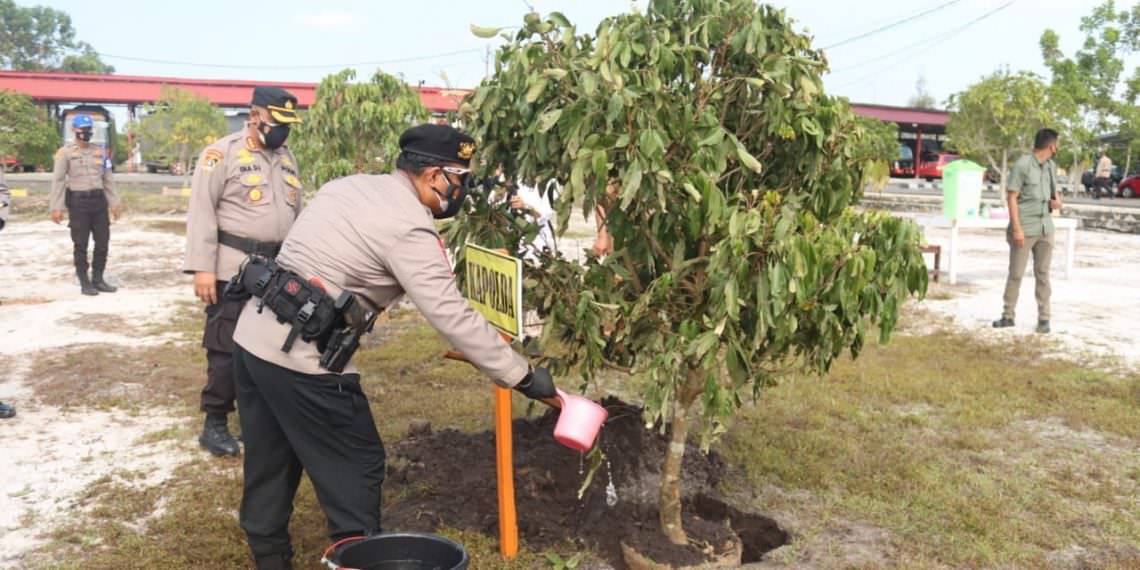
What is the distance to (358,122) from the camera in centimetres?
867

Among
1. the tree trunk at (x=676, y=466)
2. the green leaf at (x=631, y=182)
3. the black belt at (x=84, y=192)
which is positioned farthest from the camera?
the black belt at (x=84, y=192)

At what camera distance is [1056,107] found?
24234mm

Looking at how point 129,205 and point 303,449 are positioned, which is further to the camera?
point 129,205

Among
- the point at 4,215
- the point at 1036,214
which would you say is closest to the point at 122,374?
the point at 4,215

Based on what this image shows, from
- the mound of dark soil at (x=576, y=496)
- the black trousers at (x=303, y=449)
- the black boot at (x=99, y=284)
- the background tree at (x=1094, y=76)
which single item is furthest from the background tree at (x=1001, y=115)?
the black trousers at (x=303, y=449)

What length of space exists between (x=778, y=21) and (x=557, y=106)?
857mm

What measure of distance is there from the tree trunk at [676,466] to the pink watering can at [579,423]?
2.46ft

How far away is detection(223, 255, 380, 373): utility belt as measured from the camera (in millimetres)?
3107

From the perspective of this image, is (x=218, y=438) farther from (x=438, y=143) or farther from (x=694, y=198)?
(x=694, y=198)

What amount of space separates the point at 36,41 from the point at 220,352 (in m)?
88.3

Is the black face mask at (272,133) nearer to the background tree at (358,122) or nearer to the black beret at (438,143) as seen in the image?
the black beret at (438,143)

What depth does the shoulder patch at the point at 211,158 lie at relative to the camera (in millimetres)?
4867

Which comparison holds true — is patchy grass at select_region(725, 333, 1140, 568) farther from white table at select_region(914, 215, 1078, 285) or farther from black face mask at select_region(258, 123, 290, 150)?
white table at select_region(914, 215, 1078, 285)

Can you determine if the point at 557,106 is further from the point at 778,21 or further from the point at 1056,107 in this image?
the point at 1056,107
